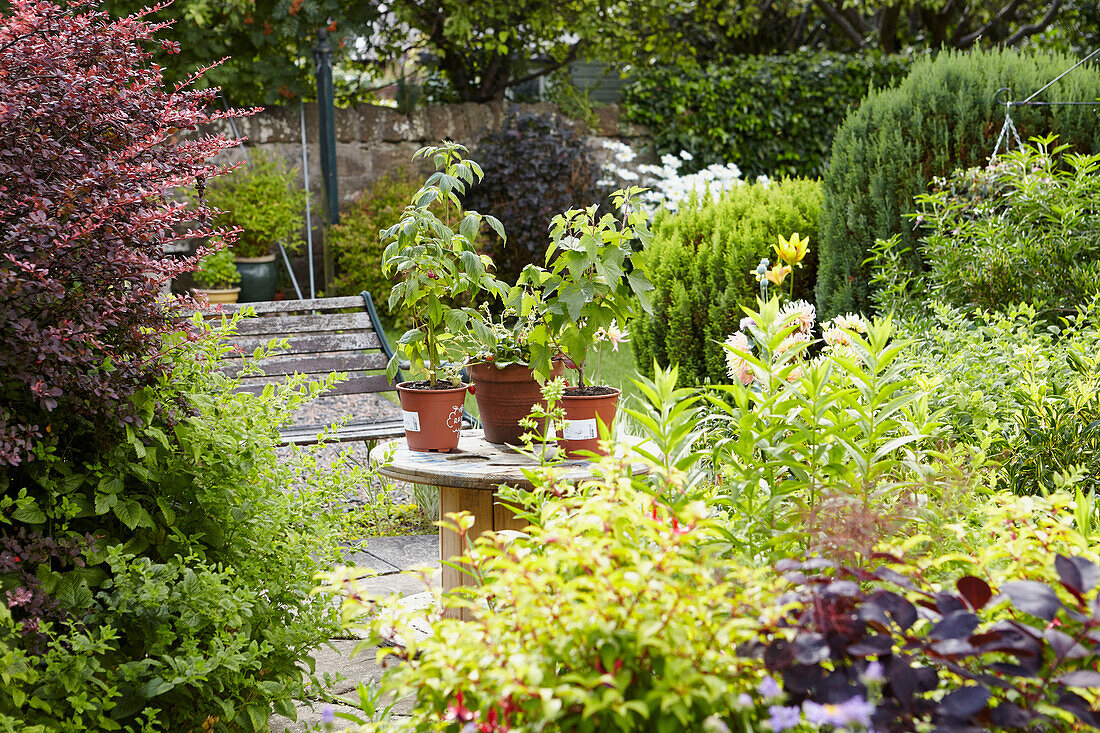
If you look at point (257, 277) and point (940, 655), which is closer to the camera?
point (940, 655)

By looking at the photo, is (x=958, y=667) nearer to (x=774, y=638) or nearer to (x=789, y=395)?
(x=774, y=638)

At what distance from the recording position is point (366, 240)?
317 inches

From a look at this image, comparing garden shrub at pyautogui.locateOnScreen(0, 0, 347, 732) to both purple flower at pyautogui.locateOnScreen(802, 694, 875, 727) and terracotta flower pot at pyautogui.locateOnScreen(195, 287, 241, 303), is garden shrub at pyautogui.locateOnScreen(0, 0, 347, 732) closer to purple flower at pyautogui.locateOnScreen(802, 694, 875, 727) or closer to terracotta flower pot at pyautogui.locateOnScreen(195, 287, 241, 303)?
purple flower at pyautogui.locateOnScreen(802, 694, 875, 727)

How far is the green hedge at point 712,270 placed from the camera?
5711 mm

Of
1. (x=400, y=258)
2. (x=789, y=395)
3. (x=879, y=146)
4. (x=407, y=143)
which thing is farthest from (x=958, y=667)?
(x=407, y=143)

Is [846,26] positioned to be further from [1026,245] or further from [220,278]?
[1026,245]

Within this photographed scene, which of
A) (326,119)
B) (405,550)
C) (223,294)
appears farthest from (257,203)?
(405,550)

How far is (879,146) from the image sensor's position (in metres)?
5.32

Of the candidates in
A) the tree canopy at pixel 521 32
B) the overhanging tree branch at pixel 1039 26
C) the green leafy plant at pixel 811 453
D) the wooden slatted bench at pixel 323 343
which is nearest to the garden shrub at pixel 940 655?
the green leafy plant at pixel 811 453

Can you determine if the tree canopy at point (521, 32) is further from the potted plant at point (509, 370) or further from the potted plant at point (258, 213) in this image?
the potted plant at point (509, 370)

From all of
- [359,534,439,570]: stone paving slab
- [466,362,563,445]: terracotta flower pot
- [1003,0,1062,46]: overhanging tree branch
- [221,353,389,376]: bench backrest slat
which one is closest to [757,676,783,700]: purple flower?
[466,362,563,445]: terracotta flower pot

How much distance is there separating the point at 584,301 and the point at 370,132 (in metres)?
6.76

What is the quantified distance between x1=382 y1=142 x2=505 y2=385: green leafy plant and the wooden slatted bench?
184 cm

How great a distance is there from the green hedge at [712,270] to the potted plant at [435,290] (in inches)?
119
